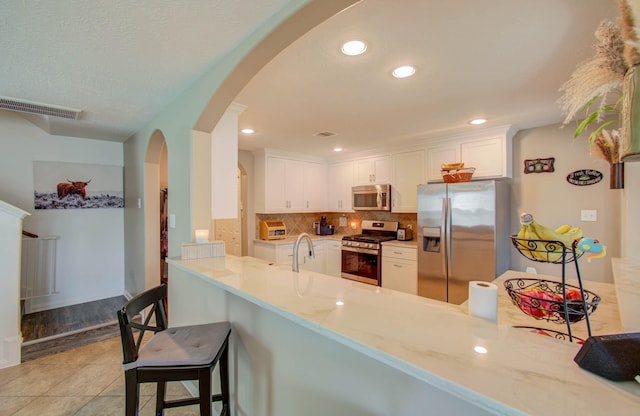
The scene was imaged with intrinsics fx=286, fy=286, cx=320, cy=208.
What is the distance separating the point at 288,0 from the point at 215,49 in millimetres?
609

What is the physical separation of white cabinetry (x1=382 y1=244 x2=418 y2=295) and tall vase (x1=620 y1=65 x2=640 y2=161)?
335 centimetres

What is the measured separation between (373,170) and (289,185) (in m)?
1.41

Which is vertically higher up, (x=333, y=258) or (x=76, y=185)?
(x=76, y=185)

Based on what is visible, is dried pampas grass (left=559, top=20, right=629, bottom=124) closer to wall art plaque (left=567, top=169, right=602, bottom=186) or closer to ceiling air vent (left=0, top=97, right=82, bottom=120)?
wall art plaque (left=567, top=169, right=602, bottom=186)

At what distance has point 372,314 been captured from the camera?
101cm

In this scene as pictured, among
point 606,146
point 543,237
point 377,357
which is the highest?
point 606,146

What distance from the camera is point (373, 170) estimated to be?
4.62 m

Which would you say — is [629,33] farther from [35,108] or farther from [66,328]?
[66,328]

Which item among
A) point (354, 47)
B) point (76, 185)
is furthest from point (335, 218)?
point (354, 47)

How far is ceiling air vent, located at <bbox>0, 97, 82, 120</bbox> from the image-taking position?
239cm

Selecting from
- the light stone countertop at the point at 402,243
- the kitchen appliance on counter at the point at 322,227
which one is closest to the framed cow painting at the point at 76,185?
the kitchen appliance on counter at the point at 322,227

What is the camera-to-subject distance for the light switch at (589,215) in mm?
2963

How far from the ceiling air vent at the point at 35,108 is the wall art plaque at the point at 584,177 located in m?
5.03

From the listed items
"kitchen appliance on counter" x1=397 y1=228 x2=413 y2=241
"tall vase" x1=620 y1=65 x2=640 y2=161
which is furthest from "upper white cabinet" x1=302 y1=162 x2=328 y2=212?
"tall vase" x1=620 y1=65 x2=640 y2=161
